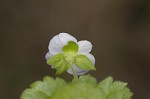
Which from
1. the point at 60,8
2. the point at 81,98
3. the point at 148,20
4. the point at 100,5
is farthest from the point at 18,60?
the point at 81,98

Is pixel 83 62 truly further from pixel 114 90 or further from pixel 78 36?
pixel 78 36

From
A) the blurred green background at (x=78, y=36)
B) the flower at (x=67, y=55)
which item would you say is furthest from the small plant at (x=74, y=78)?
the blurred green background at (x=78, y=36)

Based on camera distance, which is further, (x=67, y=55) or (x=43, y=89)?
(x=67, y=55)

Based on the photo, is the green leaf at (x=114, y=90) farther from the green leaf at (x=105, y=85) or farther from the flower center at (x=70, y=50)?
the flower center at (x=70, y=50)

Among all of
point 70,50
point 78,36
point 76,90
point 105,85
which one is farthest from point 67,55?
point 78,36

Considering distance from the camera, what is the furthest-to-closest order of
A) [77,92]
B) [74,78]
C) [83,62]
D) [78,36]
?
[78,36]
[83,62]
[74,78]
[77,92]

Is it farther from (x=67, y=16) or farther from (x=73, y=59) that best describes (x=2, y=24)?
(x=73, y=59)
